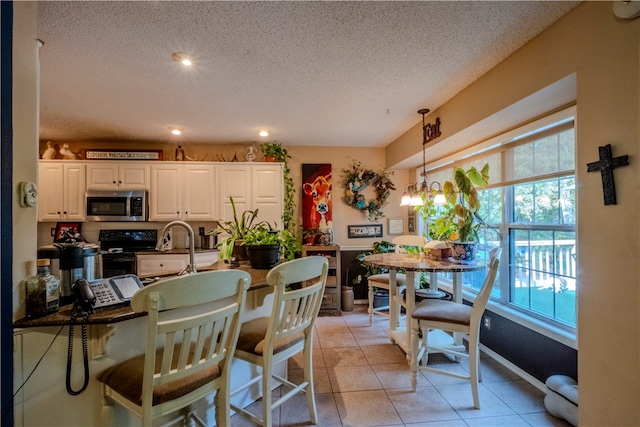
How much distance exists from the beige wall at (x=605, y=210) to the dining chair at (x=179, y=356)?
169cm

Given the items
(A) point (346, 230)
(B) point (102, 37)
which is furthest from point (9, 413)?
(A) point (346, 230)

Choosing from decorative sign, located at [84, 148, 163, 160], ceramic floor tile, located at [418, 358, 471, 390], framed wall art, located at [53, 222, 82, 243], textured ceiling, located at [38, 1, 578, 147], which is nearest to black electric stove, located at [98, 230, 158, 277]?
framed wall art, located at [53, 222, 82, 243]

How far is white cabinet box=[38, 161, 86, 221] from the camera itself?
12.3 feet

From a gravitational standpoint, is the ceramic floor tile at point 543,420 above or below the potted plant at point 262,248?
below

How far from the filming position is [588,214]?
150 centimetres

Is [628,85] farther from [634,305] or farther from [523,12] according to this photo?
[634,305]

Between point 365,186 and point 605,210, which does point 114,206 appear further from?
point 605,210

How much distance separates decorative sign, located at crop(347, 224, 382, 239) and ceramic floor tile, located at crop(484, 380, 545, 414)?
8.28ft

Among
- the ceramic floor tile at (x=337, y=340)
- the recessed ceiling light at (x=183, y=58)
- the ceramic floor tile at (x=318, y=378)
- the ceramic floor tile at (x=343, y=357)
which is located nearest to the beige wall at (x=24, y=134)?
the recessed ceiling light at (x=183, y=58)

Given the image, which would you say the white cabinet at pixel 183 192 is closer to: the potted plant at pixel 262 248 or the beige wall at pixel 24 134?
the potted plant at pixel 262 248

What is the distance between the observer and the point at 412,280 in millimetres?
2441

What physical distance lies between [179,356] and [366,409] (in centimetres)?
139

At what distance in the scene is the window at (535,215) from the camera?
214 centimetres

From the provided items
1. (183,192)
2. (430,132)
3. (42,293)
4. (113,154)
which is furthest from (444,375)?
(113,154)
